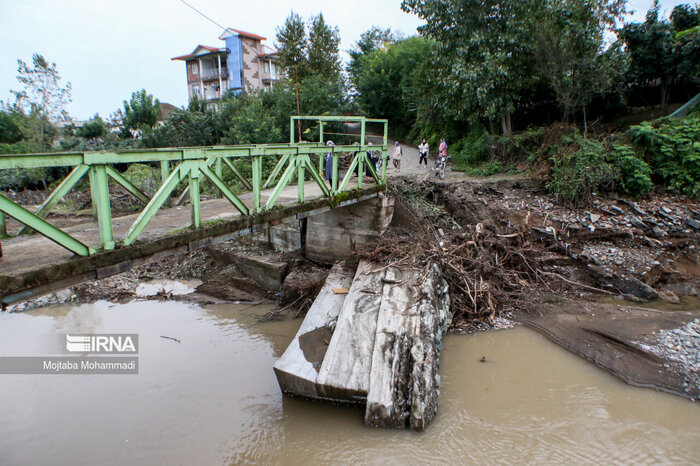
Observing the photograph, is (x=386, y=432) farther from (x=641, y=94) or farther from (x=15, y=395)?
(x=641, y=94)

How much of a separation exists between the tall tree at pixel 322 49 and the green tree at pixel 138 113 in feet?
36.7

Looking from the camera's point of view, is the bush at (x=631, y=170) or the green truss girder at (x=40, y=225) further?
the bush at (x=631, y=170)

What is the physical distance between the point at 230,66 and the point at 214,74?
6.22ft

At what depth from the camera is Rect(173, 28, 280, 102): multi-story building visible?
123 ft

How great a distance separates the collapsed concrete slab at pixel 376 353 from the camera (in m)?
5.11

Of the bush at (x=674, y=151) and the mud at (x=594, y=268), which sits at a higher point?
the bush at (x=674, y=151)

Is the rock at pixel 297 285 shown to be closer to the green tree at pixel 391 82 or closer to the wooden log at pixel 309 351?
the wooden log at pixel 309 351

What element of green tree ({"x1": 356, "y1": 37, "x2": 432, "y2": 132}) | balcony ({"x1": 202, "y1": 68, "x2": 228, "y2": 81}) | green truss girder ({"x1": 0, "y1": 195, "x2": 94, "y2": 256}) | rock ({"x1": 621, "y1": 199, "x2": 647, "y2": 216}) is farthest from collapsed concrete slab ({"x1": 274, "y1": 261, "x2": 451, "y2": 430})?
balcony ({"x1": 202, "y1": 68, "x2": 228, "y2": 81})

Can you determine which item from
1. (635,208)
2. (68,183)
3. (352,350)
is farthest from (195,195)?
(635,208)

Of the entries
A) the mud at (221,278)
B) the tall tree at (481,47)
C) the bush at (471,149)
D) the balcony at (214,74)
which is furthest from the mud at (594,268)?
the balcony at (214,74)

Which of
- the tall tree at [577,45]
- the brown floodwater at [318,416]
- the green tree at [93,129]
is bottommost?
the brown floodwater at [318,416]

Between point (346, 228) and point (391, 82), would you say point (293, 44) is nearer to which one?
point (391, 82)

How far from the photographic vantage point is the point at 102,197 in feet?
12.7

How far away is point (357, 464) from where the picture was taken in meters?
4.71
